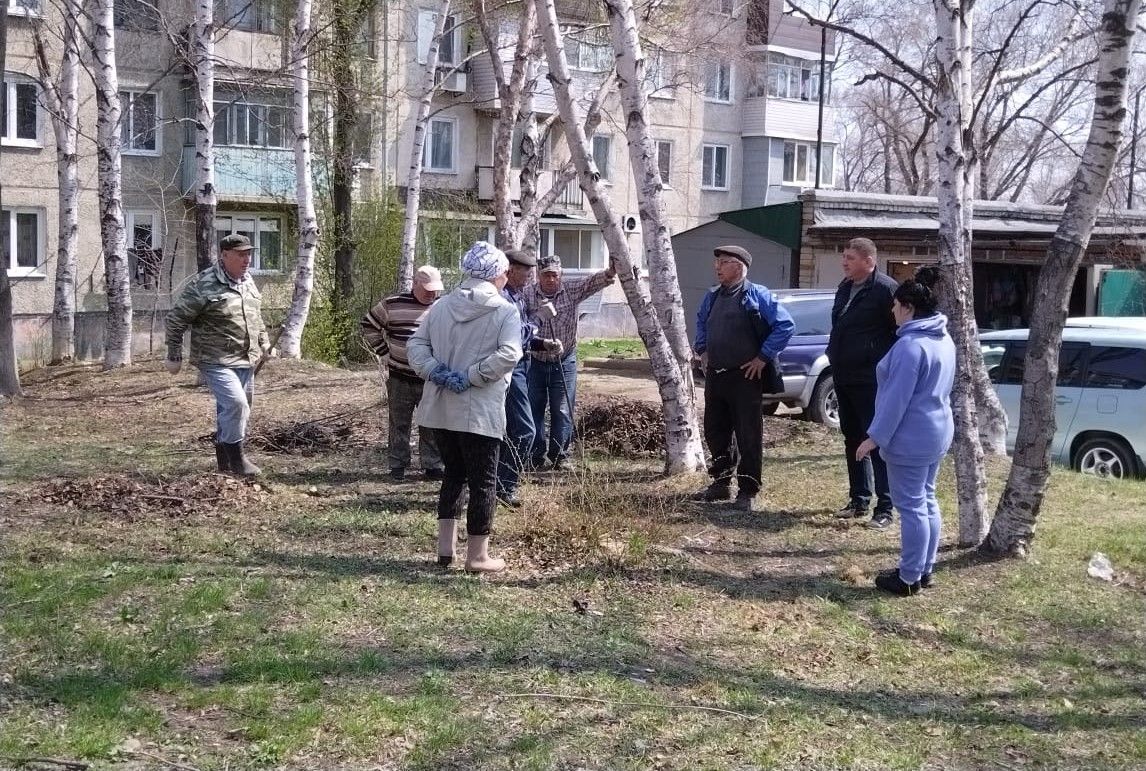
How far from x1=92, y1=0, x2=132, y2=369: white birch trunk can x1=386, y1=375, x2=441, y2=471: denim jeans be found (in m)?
10.3

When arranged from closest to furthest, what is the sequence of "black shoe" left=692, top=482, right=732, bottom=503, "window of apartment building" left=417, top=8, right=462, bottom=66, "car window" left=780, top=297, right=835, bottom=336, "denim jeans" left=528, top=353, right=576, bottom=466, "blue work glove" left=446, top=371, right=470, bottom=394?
"blue work glove" left=446, top=371, right=470, bottom=394 → "black shoe" left=692, top=482, right=732, bottom=503 → "denim jeans" left=528, top=353, right=576, bottom=466 → "car window" left=780, top=297, right=835, bottom=336 → "window of apartment building" left=417, top=8, right=462, bottom=66

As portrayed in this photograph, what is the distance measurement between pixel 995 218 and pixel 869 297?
70.3 ft

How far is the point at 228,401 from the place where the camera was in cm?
834

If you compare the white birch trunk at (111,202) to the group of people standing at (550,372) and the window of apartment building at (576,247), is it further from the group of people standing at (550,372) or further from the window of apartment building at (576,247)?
the window of apartment building at (576,247)

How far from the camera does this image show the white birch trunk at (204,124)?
52.4 feet

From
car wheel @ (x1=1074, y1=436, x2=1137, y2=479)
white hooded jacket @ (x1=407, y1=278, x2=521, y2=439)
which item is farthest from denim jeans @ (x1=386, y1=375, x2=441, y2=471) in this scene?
car wheel @ (x1=1074, y1=436, x2=1137, y2=479)

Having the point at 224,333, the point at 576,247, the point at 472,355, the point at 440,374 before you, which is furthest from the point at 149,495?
the point at 576,247

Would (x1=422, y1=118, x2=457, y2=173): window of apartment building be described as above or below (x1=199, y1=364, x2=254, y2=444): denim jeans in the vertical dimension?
above

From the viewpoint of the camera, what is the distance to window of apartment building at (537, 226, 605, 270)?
1539 inches

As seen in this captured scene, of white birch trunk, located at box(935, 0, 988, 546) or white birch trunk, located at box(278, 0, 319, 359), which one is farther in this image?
white birch trunk, located at box(278, 0, 319, 359)

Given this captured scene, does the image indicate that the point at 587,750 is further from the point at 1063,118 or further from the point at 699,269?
the point at 1063,118

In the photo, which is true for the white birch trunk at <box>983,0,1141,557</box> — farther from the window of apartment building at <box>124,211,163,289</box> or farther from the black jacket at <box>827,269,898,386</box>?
the window of apartment building at <box>124,211,163,289</box>

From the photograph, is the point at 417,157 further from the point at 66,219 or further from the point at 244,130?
the point at 244,130

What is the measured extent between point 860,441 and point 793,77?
1499 inches
